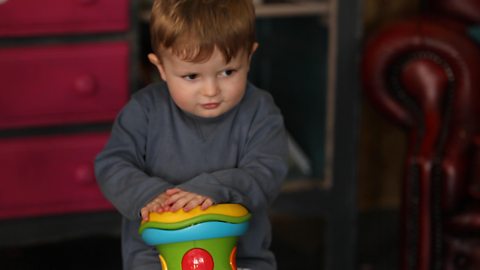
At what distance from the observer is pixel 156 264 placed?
174 cm

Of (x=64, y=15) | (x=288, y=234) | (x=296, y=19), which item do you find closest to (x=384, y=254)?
(x=288, y=234)

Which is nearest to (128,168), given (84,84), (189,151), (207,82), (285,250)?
(189,151)

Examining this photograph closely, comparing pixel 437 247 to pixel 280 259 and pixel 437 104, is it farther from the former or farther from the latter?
pixel 280 259

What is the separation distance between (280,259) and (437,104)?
768 millimetres

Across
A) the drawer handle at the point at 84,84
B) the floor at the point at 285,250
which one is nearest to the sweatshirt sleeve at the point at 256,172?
the drawer handle at the point at 84,84

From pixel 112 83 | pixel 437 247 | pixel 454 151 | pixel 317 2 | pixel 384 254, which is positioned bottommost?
pixel 384 254

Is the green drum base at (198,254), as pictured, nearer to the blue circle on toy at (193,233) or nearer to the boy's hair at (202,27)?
the blue circle on toy at (193,233)

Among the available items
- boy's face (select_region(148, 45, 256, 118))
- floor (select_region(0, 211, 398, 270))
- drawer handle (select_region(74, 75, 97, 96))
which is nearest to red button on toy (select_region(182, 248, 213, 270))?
boy's face (select_region(148, 45, 256, 118))

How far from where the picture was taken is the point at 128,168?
169 centimetres

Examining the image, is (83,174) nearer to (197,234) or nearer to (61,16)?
(61,16)

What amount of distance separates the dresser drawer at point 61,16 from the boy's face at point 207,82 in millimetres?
796

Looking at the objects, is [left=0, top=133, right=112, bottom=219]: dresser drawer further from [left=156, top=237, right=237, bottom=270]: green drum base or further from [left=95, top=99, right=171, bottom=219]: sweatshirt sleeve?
[left=156, top=237, right=237, bottom=270]: green drum base

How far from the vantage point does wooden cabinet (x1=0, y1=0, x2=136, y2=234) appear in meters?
2.39

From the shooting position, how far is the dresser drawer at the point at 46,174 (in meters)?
2.45
